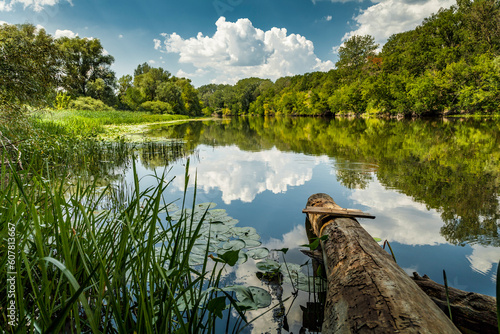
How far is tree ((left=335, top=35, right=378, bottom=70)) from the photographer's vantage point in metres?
43.4

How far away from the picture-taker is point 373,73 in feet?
123

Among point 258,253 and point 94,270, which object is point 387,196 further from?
point 94,270

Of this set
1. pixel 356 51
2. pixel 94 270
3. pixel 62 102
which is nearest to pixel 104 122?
pixel 62 102

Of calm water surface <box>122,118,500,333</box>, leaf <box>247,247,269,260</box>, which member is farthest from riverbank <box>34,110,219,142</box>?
leaf <box>247,247,269,260</box>

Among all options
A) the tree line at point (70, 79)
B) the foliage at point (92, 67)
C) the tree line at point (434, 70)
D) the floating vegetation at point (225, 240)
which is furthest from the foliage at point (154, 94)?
the floating vegetation at point (225, 240)

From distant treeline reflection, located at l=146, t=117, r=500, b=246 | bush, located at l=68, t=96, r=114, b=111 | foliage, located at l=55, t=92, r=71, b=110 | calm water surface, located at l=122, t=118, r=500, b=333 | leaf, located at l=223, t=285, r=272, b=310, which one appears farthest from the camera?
bush, located at l=68, t=96, r=114, b=111

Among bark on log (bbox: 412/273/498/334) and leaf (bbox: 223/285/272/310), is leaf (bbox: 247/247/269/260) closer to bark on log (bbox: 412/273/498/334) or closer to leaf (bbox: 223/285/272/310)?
leaf (bbox: 223/285/272/310)

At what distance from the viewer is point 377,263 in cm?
168

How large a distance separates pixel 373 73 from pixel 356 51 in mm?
9374

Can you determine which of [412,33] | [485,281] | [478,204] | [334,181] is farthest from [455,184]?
[412,33]

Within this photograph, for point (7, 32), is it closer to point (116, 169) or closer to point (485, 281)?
point (116, 169)

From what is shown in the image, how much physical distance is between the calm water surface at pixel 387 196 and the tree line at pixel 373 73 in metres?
3.28

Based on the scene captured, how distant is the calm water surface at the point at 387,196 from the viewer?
8.25 feet

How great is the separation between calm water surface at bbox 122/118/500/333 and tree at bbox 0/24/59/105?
291 centimetres
